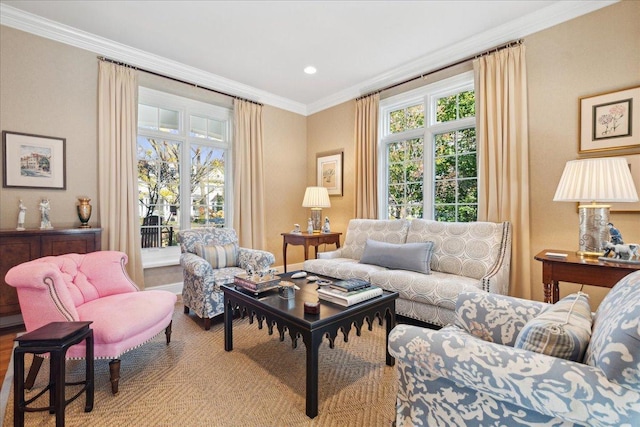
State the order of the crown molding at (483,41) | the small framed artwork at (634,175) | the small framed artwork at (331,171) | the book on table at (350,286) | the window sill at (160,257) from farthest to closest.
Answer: the small framed artwork at (331,171)
the window sill at (160,257)
the crown molding at (483,41)
the small framed artwork at (634,175)
the book on table at (350,286)

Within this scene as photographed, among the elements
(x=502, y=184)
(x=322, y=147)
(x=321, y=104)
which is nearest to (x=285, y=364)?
(x=502, y=184)

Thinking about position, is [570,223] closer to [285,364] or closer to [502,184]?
[502,184]

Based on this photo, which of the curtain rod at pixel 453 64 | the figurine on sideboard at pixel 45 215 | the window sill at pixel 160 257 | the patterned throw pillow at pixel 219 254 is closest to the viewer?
the figurine on sideboard at pixel 45 215

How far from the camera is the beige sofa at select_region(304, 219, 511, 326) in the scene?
2.53m

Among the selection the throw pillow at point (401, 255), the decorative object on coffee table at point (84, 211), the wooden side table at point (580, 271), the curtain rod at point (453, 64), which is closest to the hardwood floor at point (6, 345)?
the decorative object on coffee table at point (84, 211)

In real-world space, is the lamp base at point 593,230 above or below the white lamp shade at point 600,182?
below

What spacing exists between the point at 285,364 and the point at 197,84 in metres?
3.68

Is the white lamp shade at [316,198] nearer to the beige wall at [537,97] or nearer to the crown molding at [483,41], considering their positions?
the crown molding at [483,41]

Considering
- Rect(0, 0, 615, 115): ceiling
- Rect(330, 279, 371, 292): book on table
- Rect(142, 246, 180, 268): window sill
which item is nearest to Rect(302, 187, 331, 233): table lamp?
Rect(0, 0, 615, 115): ceiling

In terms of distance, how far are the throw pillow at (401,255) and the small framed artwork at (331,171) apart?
66.2 inches

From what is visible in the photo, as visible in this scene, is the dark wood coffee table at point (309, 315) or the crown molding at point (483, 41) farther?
the crown molding at point (483, 41)

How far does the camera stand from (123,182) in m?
3.41

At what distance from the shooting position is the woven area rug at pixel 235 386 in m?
1.61

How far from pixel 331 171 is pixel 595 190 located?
3.38 meters
